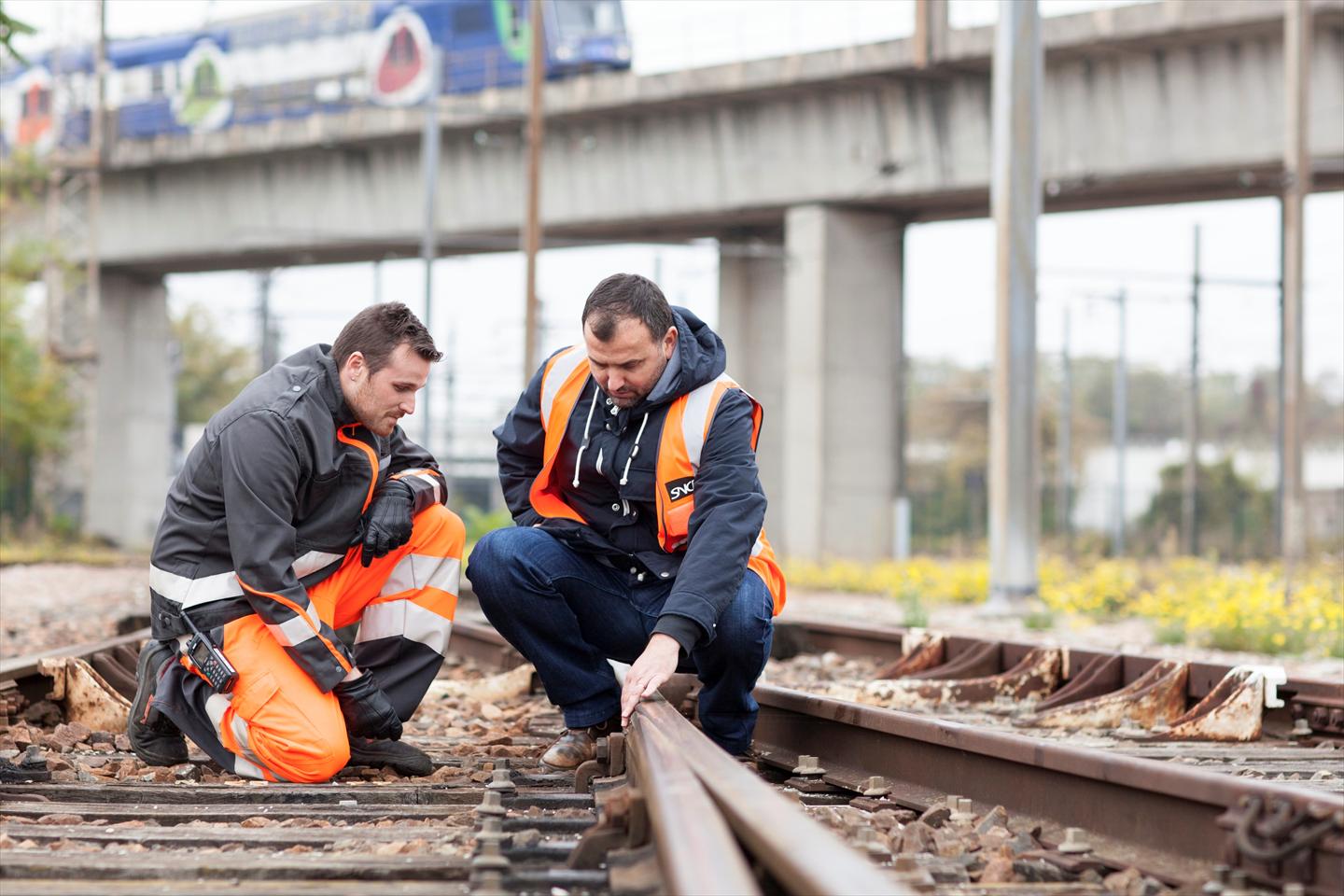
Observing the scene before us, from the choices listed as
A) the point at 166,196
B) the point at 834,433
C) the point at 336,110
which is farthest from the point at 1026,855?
the point at 166,196

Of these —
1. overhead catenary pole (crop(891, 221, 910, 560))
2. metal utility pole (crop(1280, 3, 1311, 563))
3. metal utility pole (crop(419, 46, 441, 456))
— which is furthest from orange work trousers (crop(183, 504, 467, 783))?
overhead catenary pole (crop(891, 221, 910, 560))

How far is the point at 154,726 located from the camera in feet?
15.5

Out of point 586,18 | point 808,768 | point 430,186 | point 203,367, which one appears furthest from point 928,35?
point 203,367

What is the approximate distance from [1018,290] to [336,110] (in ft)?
62.8

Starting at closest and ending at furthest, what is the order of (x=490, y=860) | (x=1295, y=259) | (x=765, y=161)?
(x=490, y=860) < (x=1295, y=259) < (x=765, y=161)

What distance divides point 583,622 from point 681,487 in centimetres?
64

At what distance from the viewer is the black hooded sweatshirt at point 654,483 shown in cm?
437

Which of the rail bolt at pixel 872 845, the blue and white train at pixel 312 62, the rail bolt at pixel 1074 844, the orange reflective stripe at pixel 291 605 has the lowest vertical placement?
the rail bolt at pixel 1074 844

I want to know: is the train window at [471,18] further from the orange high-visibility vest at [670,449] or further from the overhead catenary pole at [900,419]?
the orange high-visibility vest at [670,449]

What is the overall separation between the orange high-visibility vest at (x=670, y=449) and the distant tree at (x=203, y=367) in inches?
2644

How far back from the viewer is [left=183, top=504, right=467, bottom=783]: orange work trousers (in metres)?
4.42

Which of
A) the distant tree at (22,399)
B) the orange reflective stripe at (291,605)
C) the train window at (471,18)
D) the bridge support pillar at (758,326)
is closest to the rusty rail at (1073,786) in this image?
the orange reflective stripe at (291,605)

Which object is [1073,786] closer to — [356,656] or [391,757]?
[391,757]

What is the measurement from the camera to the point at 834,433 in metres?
25.9
